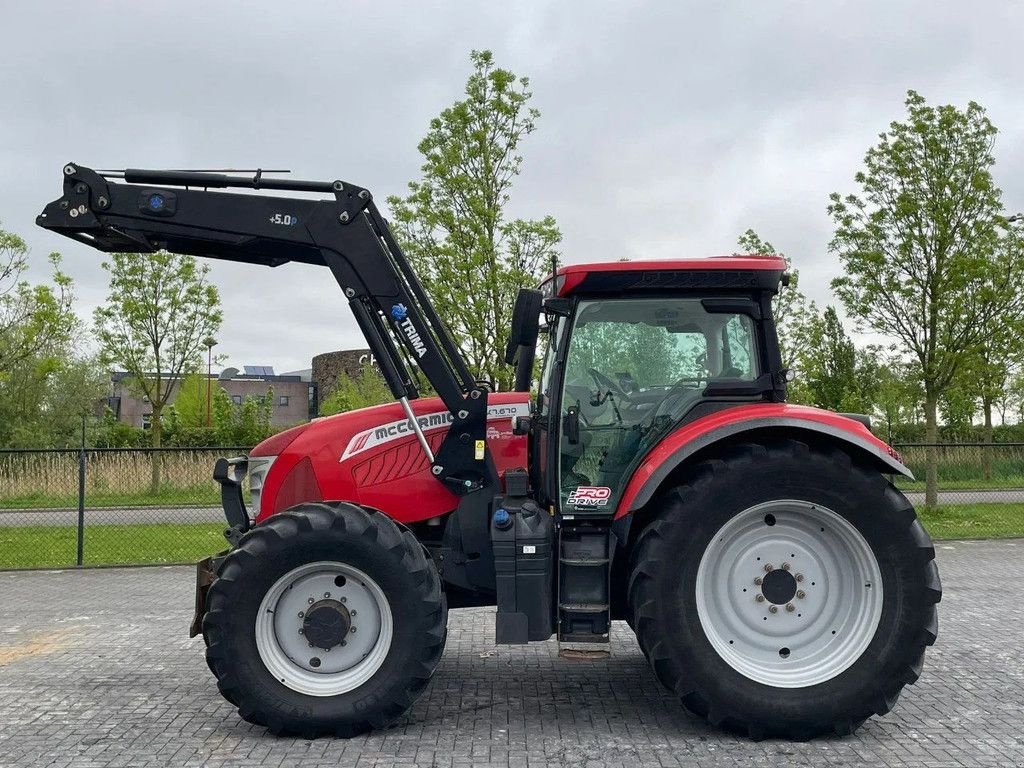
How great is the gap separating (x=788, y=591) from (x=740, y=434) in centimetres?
93

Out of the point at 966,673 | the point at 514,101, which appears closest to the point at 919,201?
the point at 514,101

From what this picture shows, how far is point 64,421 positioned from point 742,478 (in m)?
34.0

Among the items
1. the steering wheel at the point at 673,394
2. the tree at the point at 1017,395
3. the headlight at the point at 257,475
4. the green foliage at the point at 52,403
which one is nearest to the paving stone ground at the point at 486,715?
the headlight at the point at 257,475

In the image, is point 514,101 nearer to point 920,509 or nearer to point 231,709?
point 920,509

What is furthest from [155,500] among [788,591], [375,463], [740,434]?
[788,591]

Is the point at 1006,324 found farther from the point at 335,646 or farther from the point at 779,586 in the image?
the point at 335,646

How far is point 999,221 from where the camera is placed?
17.2 metres

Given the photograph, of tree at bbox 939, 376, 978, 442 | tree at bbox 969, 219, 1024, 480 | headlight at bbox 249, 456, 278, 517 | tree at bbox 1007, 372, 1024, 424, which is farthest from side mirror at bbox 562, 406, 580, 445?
tree at bbox 1007, 372, 1024, 424

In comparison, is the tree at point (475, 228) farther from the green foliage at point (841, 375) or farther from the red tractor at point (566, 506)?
the green foliage at point (841, 375)

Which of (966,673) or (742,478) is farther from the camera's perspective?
(966,673)

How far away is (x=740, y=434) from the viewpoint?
18.8 ft

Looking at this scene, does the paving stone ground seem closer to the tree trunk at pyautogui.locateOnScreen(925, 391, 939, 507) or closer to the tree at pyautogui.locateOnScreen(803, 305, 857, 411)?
the tree trunk at pyautogui.locateOnScreen(925, 391, 939, 507)

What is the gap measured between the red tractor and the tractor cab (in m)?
0.01

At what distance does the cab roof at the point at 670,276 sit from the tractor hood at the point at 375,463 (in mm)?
1075
